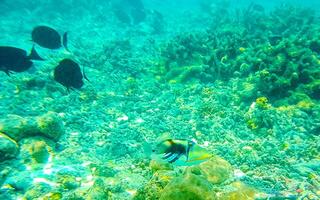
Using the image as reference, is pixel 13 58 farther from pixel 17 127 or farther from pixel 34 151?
pixel 34 151

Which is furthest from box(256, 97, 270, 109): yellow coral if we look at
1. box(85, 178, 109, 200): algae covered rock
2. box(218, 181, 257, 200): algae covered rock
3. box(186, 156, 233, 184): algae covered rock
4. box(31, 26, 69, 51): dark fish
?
box(31, 26, 69, 51): dark fish

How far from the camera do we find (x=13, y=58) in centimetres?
530

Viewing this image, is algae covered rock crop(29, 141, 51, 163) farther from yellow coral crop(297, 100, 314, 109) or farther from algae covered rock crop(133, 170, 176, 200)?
yellow coral crop(297, 100, 314, 109)

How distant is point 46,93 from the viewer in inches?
313

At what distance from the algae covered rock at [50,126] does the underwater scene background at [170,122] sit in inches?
0.8

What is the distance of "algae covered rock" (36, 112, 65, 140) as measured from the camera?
5.43 metres

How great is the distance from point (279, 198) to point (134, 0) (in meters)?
20.9

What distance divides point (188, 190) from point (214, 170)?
1.55 m

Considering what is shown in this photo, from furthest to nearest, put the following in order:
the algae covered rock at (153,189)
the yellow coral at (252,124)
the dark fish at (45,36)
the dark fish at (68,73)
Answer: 1. the yellow coral at (252,124)
2. the dark fish at (45,36)
3. the dark fish at (68,73)
4. the algae covered rock at (153,189)

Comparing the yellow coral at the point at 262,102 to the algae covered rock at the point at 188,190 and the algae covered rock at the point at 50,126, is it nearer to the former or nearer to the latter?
the algae covered rock at the point at 188,190

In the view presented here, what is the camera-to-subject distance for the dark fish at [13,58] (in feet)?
17.1

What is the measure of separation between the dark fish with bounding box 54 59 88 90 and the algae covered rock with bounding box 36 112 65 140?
3.02ft

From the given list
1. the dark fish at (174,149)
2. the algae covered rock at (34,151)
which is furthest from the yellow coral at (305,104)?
the algae covered rock at (34,151)

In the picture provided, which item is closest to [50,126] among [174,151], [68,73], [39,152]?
[39,152]
